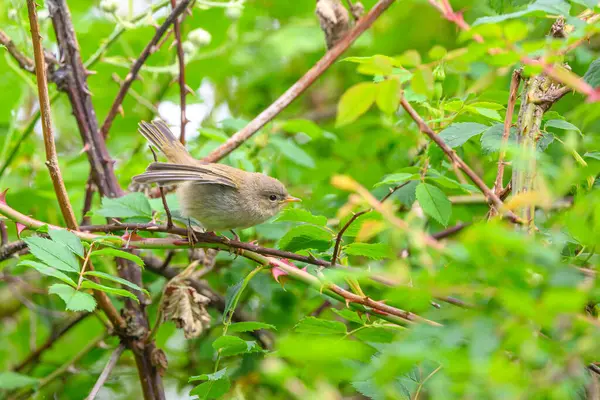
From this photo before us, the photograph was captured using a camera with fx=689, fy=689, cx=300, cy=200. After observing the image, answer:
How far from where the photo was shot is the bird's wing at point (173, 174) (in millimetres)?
2588

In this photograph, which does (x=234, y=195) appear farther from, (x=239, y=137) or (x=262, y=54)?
(x=262, y=54)

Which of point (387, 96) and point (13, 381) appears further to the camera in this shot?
point (13, 381)

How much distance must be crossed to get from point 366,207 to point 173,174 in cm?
81

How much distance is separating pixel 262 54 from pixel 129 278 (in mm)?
2863

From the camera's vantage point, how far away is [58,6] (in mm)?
3174

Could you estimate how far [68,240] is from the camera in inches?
90.6

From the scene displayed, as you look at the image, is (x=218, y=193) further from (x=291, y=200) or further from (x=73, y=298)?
(x=73, y=298)

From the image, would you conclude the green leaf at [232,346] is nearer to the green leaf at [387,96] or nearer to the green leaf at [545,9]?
the green leaf at [387,96]

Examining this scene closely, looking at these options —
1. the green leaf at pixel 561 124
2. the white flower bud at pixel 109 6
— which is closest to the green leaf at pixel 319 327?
the green leaf at pixel 561 124

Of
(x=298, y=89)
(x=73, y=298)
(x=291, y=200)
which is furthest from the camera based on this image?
(x=291, y=200)

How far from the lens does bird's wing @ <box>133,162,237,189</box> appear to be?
259 centimetres

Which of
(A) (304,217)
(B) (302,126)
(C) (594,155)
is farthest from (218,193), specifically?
(C) (594,155)

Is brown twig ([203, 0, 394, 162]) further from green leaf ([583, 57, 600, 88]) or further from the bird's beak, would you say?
green leaf ([583, 57, 600, 88])

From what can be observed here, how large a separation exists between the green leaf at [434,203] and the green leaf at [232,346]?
822mm
